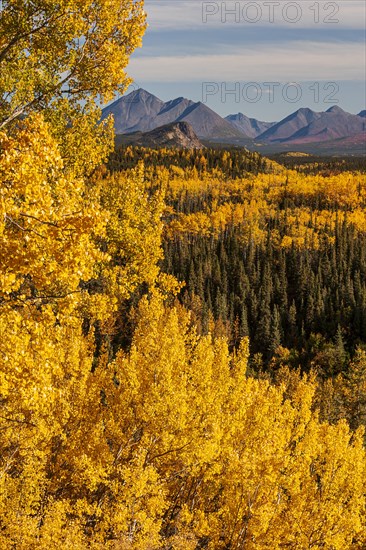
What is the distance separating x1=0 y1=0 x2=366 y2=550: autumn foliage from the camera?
22.3 feet

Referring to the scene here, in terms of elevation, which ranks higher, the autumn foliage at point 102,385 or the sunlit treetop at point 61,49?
the sunlit treetop at point 61,49

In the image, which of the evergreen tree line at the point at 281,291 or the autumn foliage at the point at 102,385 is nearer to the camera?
the autumn foliage at the point at 102,385

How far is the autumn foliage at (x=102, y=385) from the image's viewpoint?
679cm

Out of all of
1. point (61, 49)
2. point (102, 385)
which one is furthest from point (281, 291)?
point (61, 49)

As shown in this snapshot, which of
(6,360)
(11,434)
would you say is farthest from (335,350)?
(6,360)

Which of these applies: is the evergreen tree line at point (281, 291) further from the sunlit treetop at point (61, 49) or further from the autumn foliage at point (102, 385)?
the sunlit treetop at point (61, 49)

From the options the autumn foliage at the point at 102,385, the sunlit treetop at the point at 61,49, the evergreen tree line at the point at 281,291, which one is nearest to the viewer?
the autumn foliage at the point at 102,385

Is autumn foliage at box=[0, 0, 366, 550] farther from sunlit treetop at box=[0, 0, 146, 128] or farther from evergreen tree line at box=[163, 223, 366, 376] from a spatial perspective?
evergreen tree line at box=[163, 223, 366, 376]

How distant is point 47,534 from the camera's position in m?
13.1

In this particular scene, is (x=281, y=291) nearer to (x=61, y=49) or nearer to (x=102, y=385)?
(x=102, y=385)

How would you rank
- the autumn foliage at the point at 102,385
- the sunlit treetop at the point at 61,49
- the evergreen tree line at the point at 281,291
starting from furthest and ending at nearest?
the evergreen tree line at the point at 281,291 → the sunlit treetop at the point at 61,49 → the autumn foliage at the point at 102,385

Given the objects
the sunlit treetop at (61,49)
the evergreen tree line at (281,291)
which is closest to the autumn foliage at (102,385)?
the sunlit treetop at (61,49)

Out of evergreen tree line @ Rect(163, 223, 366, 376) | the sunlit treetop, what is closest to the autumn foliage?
the sunlit treetop

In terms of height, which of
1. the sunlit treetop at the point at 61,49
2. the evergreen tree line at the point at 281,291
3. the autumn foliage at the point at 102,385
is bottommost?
the evergreen tree line at the point at 281,291
